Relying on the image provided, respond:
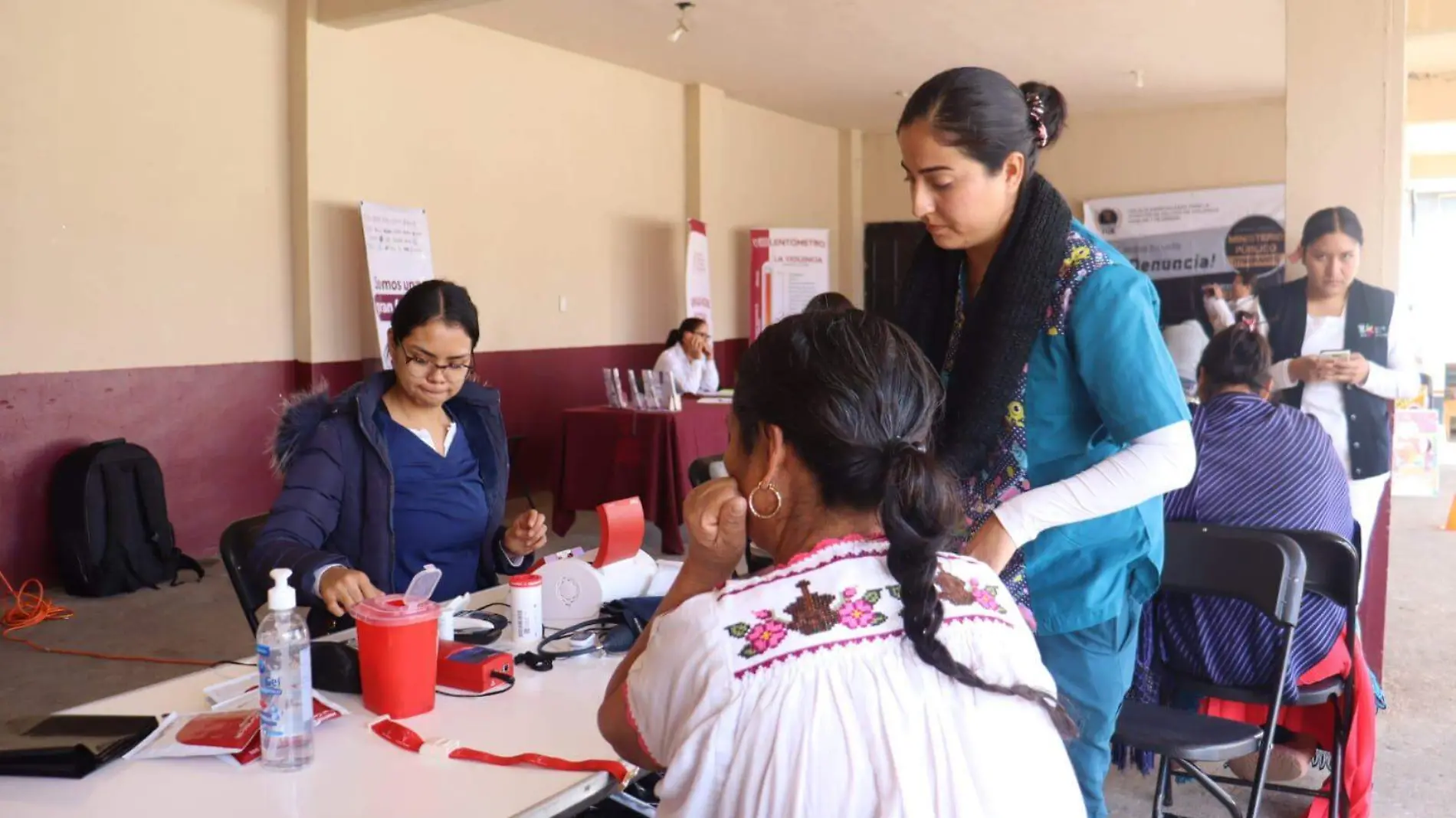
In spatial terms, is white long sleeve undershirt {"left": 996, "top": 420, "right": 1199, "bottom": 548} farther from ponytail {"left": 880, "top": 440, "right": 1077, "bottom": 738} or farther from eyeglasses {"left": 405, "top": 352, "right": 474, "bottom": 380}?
eyeglasses {"left": 405, "top": 352, "right": 474, "bottom": 380}

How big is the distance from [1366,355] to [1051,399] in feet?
7.88

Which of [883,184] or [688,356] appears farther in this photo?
[883,184]

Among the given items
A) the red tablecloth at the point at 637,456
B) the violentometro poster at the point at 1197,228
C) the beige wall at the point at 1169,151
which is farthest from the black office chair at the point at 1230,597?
the beige wall at the point at 1169,151

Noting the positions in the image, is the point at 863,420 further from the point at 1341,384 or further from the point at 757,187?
the point at 757,187

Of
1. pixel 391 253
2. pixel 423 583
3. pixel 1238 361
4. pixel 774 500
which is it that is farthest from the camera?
pixel 391 253

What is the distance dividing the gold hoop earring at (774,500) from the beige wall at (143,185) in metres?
4.84

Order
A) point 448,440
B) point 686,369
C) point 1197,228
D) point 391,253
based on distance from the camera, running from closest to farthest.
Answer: point 448,440
point 391,253
point 686,369
point 1197,228

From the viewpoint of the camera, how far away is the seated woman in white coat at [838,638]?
931 millimetres

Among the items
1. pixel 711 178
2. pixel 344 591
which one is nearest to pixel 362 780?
pixel 344 591

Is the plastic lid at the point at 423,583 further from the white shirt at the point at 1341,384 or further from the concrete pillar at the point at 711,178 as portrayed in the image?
the concrete pillar at the point at 711,178

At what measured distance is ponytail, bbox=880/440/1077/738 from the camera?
0.96 metres

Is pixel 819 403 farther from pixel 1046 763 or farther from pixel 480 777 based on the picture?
pixel 480 777

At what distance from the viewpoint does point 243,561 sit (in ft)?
7.38

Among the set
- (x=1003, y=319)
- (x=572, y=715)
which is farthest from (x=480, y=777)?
(x=1003, y=319)
